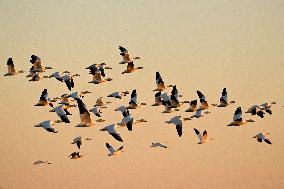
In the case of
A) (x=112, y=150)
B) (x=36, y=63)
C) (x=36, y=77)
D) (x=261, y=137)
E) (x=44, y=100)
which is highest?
(x=36, y=63)

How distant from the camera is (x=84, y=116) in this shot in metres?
59.3

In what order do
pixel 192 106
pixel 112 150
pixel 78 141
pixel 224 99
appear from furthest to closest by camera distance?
pixel 112 150 → pixel 224 99 → pixel 192 106 → pixel 78 141

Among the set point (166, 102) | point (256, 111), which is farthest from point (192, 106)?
point (256, 111)

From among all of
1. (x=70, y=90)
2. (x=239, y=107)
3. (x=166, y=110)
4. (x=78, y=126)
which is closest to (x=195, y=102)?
(x=166, y=110)

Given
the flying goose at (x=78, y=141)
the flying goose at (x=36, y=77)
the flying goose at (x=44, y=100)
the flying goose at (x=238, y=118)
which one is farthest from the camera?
the flying goose at (x=36, y=77)

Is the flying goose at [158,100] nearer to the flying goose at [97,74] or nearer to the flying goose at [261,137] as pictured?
the flying goose at [97,74]

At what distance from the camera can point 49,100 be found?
69.2 m

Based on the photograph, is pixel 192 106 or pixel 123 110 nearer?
pixel 123 110

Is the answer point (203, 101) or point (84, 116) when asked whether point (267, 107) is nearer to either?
point (203, 101)

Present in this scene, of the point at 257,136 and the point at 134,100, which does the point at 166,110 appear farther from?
the point at 257,136

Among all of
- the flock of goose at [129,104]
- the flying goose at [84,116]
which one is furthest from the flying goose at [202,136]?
the flying goose at [84,116]

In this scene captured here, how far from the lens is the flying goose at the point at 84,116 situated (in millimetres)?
59031

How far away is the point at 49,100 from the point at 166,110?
12.6 metres

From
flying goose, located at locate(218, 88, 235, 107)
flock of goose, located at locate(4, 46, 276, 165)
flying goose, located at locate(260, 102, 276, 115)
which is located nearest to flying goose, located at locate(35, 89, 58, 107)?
flock of goose, located at locate(4, 46, 276, 165)
